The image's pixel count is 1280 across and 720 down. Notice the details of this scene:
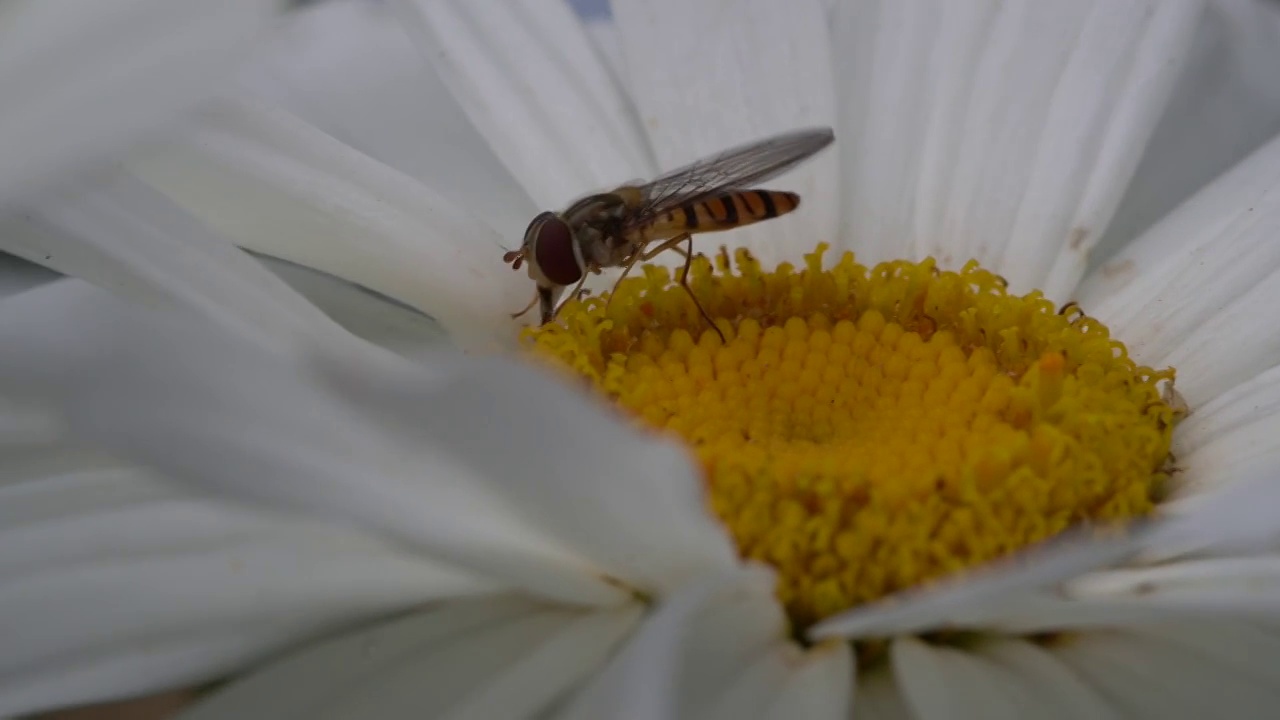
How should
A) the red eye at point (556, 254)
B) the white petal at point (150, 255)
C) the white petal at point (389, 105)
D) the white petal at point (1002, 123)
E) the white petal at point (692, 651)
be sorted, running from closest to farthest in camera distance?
the white petal at point (692, 651), the white petal at point (150, 255), the red eye at point (556, 254), the white petal at point (1002, 123), the white petal at point (389, 105)

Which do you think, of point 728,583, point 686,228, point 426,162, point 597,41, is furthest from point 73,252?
point 597,41

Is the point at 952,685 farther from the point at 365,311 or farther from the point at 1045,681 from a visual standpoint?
the point at 365,311

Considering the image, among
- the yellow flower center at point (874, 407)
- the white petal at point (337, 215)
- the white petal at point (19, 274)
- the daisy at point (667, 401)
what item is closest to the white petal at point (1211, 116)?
the daisy at point (667, 401)

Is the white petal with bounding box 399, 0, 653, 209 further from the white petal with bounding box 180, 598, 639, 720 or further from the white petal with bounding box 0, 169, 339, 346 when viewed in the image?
the white petal with bounding box 180, 598, 639, 720

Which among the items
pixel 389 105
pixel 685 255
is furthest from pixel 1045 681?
pixel 389 105

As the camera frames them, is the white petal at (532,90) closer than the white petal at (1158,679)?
No

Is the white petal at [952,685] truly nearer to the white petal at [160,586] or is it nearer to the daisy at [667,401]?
the daisy at [667,401]
